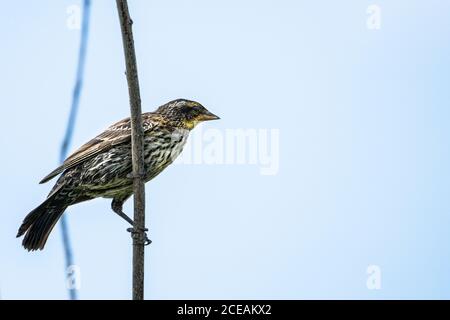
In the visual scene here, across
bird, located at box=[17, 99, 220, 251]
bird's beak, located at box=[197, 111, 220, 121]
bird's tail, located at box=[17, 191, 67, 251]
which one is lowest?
bird's tail, located at box=[17, 191, 67, 251]

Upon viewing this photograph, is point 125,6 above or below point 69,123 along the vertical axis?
above

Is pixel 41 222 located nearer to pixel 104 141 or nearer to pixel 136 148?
pixel 104 141

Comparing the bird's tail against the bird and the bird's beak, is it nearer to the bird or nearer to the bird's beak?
the bird

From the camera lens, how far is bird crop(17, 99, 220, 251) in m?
6.68

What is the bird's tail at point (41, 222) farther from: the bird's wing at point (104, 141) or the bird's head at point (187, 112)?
the bird's head at point (187, 112)

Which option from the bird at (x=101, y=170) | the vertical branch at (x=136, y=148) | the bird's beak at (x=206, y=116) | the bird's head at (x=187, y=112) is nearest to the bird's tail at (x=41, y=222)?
the bird at (x=101, y=170)

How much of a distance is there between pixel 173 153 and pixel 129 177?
21.6 inches

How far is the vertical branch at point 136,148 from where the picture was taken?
14.3 ft

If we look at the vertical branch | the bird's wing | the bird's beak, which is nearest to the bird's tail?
the bird's wing
